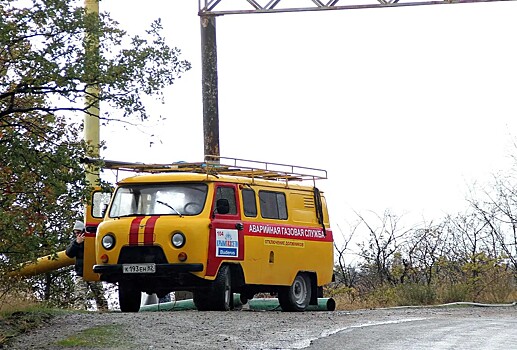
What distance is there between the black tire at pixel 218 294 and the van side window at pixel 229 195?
3.35 feet

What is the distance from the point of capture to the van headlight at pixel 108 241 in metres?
19.1

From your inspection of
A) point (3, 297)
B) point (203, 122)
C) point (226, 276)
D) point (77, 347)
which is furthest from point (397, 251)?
point (77, 347)

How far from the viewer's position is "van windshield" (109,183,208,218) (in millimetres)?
19312

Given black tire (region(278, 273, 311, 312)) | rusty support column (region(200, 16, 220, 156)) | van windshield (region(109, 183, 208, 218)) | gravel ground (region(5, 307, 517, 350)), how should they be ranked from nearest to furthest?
gravel ground (region(5, 307, 517, 350)) → van windshield (region(109, 183, 208, 218)) → black tire (region(278, 273, 311, 312)) → rusty support column (region(200, 16, 220, 156))

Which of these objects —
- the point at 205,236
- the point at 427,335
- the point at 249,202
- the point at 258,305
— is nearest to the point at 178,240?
the point at 205,236

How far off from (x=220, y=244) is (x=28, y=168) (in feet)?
18.2

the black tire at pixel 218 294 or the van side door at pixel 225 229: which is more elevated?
the van side door at pixel 225 229

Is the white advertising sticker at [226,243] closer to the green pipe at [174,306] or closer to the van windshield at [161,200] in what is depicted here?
the van windshield at [161,200]

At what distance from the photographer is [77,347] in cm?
1251

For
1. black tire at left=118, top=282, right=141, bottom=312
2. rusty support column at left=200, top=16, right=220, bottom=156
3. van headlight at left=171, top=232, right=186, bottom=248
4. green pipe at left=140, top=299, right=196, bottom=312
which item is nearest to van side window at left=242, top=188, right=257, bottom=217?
van headlight at left=171, top=232, right=186, bottom=248

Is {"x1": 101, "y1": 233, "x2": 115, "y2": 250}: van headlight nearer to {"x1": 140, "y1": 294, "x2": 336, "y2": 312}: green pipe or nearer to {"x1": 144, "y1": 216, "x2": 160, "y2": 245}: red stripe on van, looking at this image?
{"x1": 144, "y1": 216, "x2": 160, "y2": 245}: red stripe on van

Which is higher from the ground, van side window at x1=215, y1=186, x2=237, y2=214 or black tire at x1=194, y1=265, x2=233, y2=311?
van side window at x1=215, y1=186, x2=237, y2=214

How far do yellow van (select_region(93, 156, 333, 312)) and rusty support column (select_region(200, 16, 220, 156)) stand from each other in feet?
11.0

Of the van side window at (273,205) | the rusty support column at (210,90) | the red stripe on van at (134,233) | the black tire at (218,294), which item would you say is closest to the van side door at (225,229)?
the black tire at (218,294)
